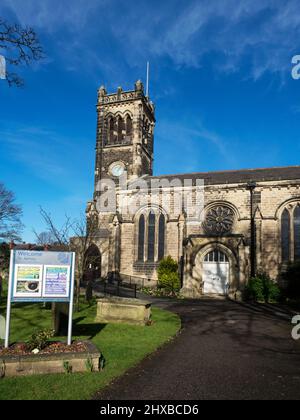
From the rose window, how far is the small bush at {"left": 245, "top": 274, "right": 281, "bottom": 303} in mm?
6112

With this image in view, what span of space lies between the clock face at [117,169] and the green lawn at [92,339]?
19578 mm

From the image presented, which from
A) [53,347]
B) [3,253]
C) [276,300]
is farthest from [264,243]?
[53,347]

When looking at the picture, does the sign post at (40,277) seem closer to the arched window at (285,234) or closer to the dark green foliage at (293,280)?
the dark green foliage at (293,280)

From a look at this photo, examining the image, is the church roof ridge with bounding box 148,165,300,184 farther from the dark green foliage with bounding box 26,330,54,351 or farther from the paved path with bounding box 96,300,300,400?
the dark green foliage with bounding box 26,330,54,351

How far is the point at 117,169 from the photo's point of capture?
116 ft

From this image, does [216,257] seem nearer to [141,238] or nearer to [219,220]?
[219,220]

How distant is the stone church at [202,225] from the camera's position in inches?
971

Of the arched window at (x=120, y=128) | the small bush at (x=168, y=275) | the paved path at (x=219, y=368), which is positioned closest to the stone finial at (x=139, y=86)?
the arched window at (x=120, y=128)

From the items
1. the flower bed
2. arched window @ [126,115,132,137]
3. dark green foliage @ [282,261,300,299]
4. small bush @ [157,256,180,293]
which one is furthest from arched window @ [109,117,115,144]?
the flower bed

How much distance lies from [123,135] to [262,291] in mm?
22552

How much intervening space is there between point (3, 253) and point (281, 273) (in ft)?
68.3

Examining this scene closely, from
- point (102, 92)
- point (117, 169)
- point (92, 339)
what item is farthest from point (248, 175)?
point (92, 339)

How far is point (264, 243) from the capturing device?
25672 mm
